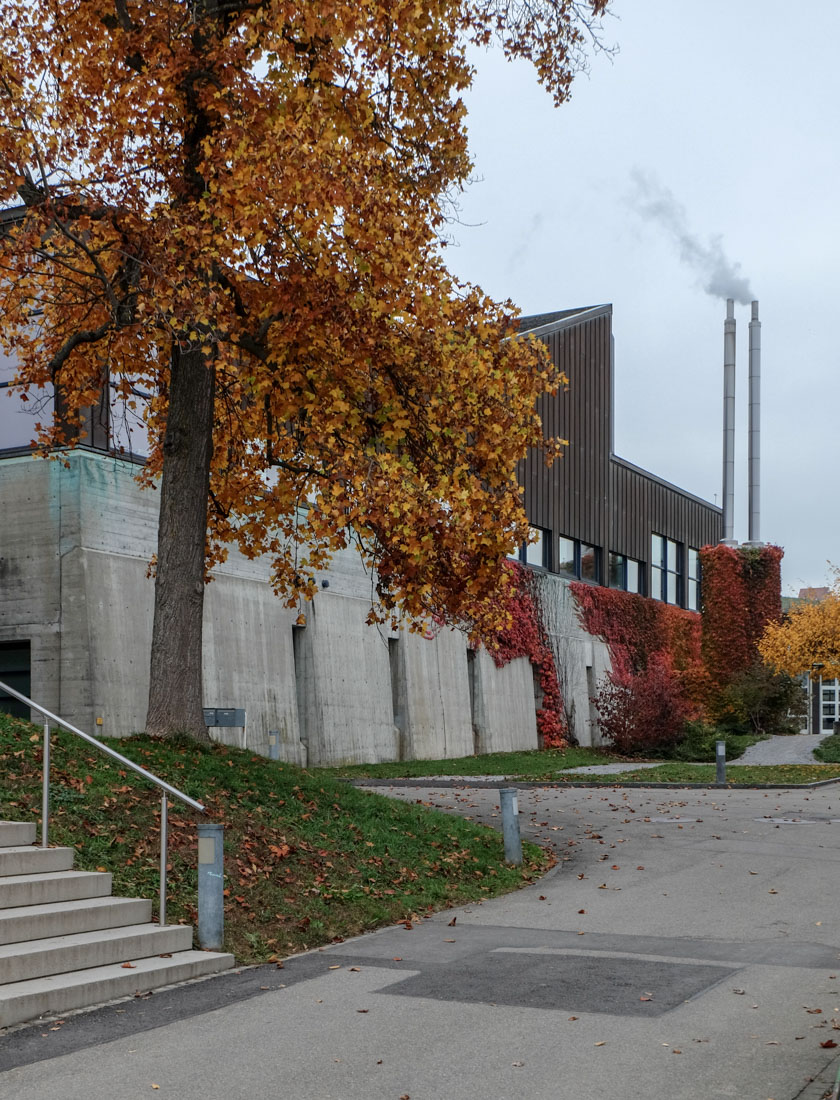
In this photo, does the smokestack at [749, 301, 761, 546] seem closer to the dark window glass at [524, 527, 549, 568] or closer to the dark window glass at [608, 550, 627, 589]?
the dark window glass at [608, 550, 627, 589]

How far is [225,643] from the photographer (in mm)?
23531

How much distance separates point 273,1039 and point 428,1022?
906 mm

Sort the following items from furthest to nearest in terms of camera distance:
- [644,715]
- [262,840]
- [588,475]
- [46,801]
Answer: [588,475] → [644,715] → [262,840] → [46,801]

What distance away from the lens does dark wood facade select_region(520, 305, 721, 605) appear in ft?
137

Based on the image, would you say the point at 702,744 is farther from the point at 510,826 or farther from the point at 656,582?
the point at 510,826

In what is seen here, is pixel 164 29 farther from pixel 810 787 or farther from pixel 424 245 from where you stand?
pixel 810 787

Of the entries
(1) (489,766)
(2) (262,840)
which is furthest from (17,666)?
(1) (489,766)

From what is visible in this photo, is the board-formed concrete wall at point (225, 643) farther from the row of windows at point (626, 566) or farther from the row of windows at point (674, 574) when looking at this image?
the row of windows at point (674, 574)

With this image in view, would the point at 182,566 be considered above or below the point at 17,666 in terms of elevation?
above

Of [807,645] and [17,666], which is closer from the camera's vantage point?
[17,666]

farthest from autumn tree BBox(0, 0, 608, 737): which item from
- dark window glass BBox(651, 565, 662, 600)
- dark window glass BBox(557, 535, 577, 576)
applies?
dark window glass BBox(651, 565, 662, 600)

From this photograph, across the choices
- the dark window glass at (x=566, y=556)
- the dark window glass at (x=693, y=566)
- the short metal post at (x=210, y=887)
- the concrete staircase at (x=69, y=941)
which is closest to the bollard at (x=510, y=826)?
the short metal post at (x=210, y=887)

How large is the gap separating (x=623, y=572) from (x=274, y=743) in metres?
27.1

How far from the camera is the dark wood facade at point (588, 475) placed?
4178 centimetres
